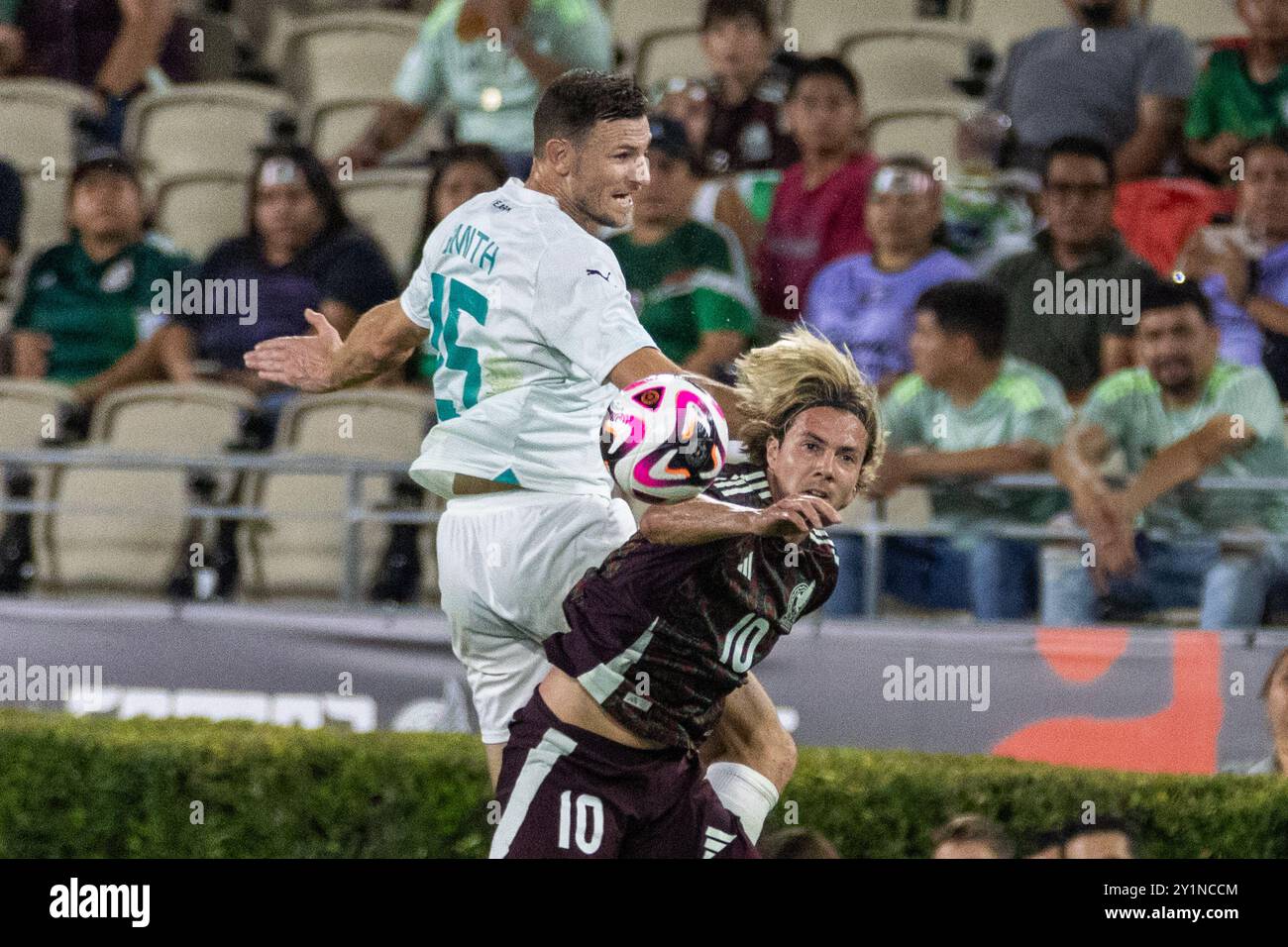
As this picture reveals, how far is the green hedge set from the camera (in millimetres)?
5418

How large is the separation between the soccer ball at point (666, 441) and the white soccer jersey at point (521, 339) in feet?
0.88

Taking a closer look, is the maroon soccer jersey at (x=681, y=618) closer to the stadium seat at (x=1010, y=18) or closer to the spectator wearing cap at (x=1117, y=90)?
the spectator wearing cap at (x=1117, y=90)

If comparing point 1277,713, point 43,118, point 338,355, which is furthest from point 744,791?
point 43,118

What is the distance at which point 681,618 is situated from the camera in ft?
13.6

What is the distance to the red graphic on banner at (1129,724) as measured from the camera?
5.99 m

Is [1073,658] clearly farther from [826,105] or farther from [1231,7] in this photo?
[1231,7]

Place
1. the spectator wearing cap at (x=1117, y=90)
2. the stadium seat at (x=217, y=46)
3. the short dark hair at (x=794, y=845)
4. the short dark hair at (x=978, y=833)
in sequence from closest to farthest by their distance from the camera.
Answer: the short dark hair at (x=794, y=845)
the short dark hair at (x=978, y=833)
the spectator wearing cap at (x=1117, y=90)
the stadium seat at (x=217, y=46)

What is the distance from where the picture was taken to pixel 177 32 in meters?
8.90

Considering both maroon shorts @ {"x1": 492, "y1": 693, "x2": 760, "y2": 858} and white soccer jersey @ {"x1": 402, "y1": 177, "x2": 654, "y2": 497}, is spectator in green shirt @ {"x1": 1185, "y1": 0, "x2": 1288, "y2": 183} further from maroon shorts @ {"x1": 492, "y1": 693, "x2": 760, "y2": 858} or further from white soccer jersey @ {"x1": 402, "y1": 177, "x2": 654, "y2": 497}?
maroon shorts @ {"x1": 492, "y1": 693, "x2": 760, "y2": 858}

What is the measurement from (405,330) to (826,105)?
108 inches

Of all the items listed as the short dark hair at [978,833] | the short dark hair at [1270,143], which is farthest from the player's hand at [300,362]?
the short dark hair at [1270,143]

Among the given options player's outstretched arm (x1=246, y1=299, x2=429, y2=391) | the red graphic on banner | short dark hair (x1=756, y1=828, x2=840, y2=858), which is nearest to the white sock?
short dark hair (x1=756, y1=828, x2=840, y2=858)

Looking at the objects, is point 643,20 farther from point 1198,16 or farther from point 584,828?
point 584,828
